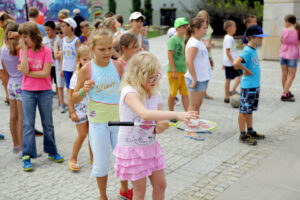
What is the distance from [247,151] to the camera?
528 centimetres

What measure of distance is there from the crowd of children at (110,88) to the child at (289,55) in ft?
5.00

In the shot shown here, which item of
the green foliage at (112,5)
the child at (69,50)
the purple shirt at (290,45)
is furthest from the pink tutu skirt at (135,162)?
the green foliage at (112,5)

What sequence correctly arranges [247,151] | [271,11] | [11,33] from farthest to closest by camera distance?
[271,11], [247,151], [11,33]

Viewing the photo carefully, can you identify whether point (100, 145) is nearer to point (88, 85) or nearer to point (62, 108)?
point (88, 85)

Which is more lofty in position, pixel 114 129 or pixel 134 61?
pixel 134 61

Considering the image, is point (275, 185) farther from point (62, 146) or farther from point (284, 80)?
point (284, 80)

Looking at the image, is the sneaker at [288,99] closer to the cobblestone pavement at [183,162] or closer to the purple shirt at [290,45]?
the cobblestone pavement at [183,162]

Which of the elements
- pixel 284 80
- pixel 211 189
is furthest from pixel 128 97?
pixel 284 80

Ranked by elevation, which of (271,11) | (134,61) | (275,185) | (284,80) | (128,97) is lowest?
(275,185)

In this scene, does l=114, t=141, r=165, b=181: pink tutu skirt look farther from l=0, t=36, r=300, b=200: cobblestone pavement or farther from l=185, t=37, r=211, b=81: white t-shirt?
l=185, t=37, r=211, b=81: white t-shirt

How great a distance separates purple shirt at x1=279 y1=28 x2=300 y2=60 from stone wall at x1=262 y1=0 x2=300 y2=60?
19.1 ft

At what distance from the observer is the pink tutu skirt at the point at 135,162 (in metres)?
2.89

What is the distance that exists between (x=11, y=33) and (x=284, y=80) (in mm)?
6452

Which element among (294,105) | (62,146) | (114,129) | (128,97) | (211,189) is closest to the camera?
(128,97)
